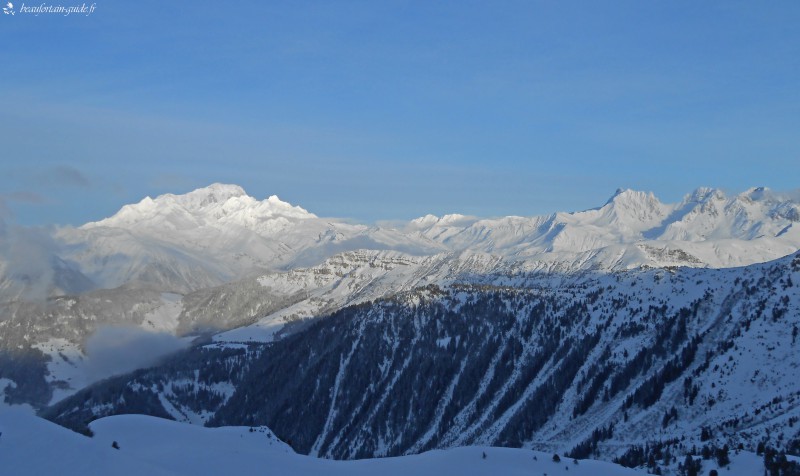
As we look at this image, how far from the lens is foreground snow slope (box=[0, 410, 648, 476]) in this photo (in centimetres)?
5109

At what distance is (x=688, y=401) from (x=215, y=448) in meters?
136

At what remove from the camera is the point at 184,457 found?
63.7 m

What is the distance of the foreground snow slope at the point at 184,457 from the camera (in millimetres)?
51094

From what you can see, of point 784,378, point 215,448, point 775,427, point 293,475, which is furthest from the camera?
point 784,378

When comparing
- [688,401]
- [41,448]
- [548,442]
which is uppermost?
[41,448]

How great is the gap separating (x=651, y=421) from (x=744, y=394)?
1847cm

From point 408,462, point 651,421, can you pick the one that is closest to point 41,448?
point 408,462

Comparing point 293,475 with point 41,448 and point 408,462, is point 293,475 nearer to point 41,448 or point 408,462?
point 408,462

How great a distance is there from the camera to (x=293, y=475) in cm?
6309

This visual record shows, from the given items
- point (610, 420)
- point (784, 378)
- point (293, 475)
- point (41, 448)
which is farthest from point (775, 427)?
point (41, 448)

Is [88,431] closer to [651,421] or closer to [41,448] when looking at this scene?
[41,448]

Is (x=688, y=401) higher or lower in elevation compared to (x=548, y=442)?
higher

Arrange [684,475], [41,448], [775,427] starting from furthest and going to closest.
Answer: [775,427] < [684,475] < [41,448]

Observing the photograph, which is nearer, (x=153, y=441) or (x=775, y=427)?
(x=153, y=441)
